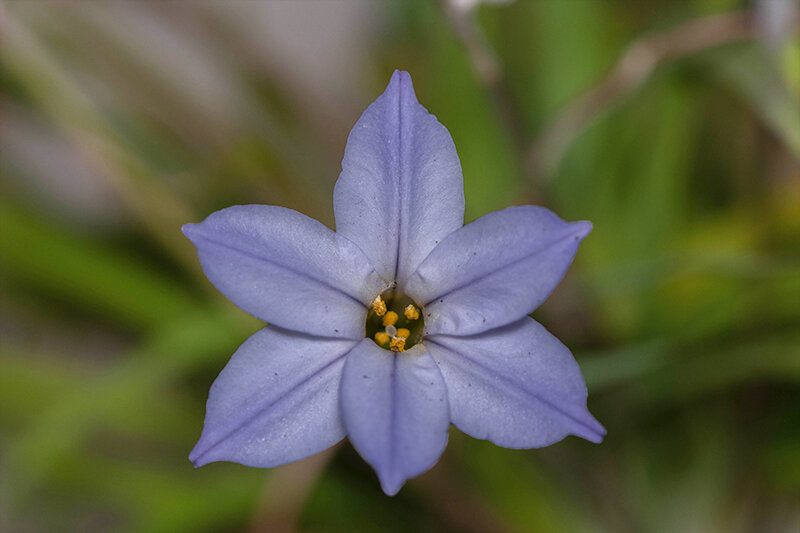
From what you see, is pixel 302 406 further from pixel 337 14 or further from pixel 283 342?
pixel 337 14

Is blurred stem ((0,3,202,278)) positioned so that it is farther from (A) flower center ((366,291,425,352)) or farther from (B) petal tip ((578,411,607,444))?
(B) petal tip ((578,411,607,444))

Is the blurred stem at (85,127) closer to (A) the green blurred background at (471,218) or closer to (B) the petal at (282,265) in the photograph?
(A) the green blurred background at (471,218)

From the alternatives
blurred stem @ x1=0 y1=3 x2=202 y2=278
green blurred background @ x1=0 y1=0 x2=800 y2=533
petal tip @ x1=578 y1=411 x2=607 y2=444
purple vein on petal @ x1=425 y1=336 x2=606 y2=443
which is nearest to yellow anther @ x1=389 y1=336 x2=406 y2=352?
purple vein on petal @ x1=425 y1=336 x2=606 y2=443

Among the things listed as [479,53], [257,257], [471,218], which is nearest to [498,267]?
[257,257]

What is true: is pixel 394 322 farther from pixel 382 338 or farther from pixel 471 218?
pixel 471 218

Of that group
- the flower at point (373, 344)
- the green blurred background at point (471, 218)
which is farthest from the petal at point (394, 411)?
the green blurred background at point (471, 218)

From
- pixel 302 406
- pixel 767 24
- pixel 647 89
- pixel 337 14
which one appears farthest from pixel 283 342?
pixel 337 14
